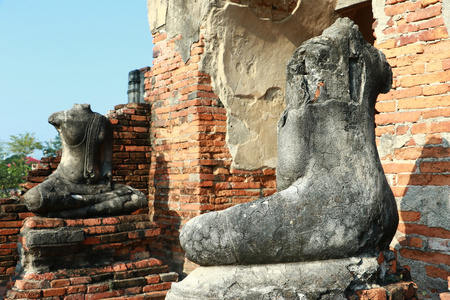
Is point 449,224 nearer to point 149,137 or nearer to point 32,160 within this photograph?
point 149,137

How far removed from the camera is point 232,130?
6.16 m

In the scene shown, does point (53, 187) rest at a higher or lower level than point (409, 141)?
lower

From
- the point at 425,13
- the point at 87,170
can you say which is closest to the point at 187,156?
the point at 87,170

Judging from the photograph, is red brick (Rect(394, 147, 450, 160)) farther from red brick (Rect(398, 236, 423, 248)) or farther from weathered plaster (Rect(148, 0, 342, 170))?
weathered plaster (Rect(148, 0, 342, 170))

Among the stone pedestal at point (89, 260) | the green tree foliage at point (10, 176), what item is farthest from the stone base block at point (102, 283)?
the green tree foliage at point (10, 176)

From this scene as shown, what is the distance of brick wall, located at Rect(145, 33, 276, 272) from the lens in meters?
5.96

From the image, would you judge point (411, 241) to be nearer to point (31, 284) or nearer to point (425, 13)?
point (425, 13)

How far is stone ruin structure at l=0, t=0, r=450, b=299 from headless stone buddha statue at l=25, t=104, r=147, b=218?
23 cm

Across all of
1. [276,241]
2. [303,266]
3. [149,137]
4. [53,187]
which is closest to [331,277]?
[303,266]

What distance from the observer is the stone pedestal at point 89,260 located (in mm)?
4539

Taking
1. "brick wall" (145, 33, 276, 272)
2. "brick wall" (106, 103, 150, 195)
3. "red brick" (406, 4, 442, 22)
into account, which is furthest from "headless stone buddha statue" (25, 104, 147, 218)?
"red brick" (406, 4, 442, 22)

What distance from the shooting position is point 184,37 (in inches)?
247

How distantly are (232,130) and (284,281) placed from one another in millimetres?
4124

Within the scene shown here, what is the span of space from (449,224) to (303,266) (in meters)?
2.05
